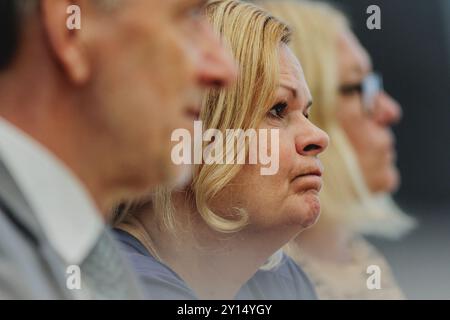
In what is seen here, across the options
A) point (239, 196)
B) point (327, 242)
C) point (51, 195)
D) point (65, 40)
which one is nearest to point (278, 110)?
point (239, 196)

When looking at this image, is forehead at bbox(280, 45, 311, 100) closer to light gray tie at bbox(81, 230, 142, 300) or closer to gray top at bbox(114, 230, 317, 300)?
gray top at bbox(114, 230, 317, 300)

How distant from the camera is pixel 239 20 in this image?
2.04 meters

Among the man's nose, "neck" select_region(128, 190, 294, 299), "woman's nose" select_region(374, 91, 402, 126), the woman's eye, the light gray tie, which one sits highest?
"woman's nose" select_region(374, 91, 402, 126)

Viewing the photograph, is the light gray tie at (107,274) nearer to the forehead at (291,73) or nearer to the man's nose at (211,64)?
the man's nose at (211,64)

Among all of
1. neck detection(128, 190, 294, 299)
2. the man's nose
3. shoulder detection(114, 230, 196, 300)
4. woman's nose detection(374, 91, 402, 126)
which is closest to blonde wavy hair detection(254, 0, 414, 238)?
woman's nose detection(374, 91, 402, 126)

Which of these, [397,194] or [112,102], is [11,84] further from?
[397,194]

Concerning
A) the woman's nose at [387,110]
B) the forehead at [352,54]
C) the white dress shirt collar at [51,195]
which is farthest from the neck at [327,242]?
the white dress shirt collar at [51,195]

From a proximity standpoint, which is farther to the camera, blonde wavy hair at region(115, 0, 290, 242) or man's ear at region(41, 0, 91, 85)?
blonde wavy hair at region(115, 0, 290, 242)

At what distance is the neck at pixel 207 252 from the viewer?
205 centimetres

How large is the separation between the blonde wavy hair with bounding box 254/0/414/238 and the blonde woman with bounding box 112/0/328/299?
0.44 ft

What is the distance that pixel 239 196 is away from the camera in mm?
2066

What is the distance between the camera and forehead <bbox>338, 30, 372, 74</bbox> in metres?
2.28

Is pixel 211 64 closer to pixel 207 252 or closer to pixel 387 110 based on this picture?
pixel 207 252
